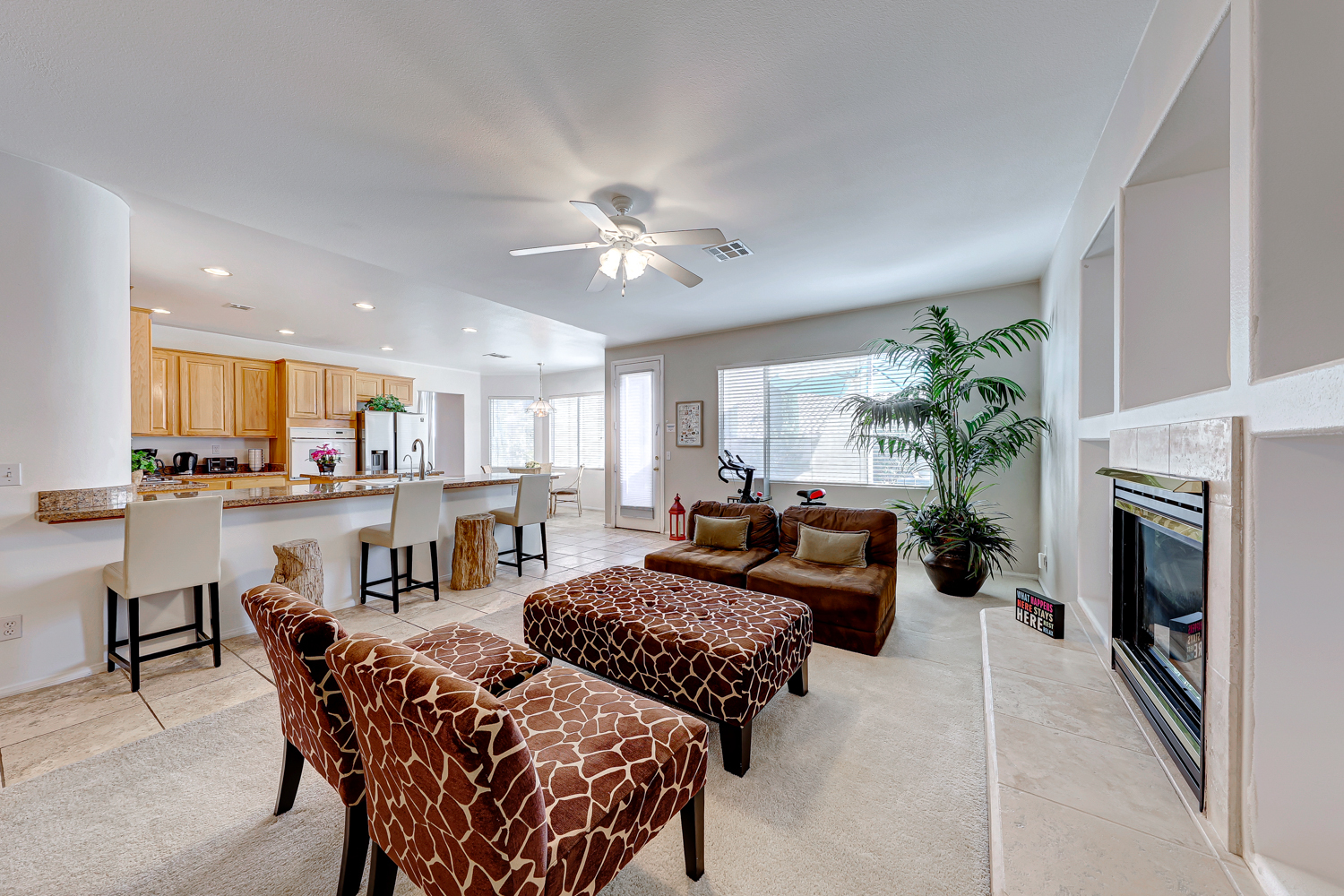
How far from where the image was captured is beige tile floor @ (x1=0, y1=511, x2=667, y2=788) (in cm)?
196

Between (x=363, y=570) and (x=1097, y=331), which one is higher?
(x=1097, y=331)

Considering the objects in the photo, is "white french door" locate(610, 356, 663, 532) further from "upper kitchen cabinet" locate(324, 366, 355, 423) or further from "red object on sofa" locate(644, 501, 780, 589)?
"upper kitchen cabinet" locate(324, 366, 355, 423)

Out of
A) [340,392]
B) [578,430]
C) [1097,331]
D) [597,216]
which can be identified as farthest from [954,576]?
[340,392]

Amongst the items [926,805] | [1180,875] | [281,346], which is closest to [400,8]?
[1180,875]

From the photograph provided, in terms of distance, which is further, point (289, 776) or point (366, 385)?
point (366, 385)

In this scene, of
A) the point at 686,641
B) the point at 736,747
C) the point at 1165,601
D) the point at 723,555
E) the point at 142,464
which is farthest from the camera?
the point at 142,464

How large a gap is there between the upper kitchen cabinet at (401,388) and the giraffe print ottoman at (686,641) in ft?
22.3

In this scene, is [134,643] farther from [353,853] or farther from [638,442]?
[638,442]

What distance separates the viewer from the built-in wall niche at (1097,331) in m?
2.39

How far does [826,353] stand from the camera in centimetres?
523

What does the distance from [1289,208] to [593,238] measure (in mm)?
3074

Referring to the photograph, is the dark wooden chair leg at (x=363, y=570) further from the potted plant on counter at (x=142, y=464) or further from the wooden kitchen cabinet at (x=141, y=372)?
the potted plant on counter at (x=142, y=464)

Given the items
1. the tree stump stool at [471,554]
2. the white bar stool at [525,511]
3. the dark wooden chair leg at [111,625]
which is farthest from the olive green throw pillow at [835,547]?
the dark wooden chair leg at [111,625]

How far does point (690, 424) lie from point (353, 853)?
520 centimetres
